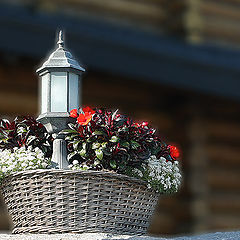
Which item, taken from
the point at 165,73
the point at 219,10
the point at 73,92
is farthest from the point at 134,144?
the point at 219,10

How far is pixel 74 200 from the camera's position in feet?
9.60

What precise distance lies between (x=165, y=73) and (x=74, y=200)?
394 centimetres

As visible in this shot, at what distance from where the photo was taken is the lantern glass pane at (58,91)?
317 centimetres

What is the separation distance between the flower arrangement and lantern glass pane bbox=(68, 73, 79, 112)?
0.05m

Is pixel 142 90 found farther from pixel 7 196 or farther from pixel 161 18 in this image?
pixel 7 196

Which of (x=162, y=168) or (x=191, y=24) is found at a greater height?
(x=191, y=24)

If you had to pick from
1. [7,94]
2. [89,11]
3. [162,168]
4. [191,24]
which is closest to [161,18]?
[191,24]

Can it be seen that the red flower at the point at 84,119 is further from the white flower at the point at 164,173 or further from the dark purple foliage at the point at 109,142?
the white flower at the point at 164,173

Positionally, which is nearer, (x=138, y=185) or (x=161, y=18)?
(x=138, y=185)

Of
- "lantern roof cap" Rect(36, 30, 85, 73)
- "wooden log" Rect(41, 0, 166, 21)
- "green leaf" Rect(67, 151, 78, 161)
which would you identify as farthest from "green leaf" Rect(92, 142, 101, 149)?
"wooden log" Rect(41, 0, 166, 21)

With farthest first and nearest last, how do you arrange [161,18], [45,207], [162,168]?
1. [161,18]
2. [162,168]
3. [45,207]

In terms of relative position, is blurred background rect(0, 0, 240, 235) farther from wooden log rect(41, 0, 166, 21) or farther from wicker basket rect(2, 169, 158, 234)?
wicker basket rect(2, 169, 158, 234)

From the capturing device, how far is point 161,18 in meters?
7.77

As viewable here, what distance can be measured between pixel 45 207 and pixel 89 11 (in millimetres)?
4675
